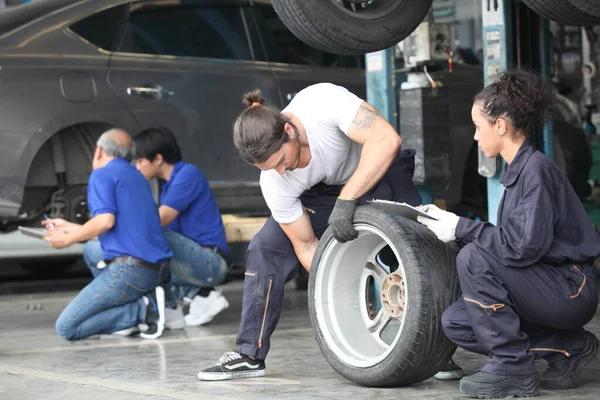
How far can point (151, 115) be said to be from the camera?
7016 mm

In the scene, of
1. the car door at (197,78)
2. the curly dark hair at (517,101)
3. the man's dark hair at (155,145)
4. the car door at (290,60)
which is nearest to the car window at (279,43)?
the car door at (290,60)

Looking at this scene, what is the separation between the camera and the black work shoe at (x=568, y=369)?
12.5 feet

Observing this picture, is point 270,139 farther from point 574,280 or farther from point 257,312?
point 574,280

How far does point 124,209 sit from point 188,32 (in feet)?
6.25

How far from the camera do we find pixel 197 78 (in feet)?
23.6

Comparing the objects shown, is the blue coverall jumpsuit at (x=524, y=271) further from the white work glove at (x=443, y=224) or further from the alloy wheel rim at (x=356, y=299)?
the alloy wheel rim at (x=356, y=299)

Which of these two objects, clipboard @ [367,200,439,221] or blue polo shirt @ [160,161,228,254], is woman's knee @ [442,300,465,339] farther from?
blue polo shirt @ [160,161,228,254]

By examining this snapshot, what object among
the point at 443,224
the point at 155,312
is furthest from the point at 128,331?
the point at 443,224

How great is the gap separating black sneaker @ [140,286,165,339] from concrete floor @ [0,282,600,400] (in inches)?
2.5

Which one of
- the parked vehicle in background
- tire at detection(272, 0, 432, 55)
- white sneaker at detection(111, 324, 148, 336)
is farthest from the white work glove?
the parked vehicle in background

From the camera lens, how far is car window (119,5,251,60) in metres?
7.09

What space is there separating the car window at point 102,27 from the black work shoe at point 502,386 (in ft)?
13.2

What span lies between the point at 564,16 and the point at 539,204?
1.31m

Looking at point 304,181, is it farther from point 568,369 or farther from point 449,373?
point 568,369
